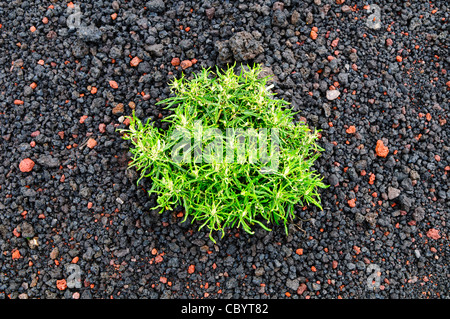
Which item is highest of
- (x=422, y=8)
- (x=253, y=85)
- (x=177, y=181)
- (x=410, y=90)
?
(x=422, y=8)

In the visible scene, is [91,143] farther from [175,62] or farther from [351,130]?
[351,130]

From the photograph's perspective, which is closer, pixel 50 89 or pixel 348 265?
pixel 348 265

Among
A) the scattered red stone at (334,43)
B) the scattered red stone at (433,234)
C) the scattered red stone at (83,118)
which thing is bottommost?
the scattered red stone at (433,234)

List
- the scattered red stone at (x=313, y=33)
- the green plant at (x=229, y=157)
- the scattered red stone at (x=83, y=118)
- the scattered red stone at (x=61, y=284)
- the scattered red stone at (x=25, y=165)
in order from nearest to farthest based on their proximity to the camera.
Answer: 1. the green plant at (x=229, y=157)
2. the scattered red stone at (x=61, y=284)
3. the scattered red stone at (x=25, y=165)
4. the scattered red stone at (x=83, y=118)
5. the scattered red stone at (x=313, y=33)

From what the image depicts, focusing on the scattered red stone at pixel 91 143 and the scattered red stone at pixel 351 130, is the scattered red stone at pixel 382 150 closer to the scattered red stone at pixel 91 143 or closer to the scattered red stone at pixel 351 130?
the scattered red stone at pixel 351 130

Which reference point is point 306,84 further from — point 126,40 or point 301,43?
point 126,40

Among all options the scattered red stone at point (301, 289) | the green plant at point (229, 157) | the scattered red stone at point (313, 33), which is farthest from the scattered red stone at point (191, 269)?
the scattered red stone at point (313, 33)

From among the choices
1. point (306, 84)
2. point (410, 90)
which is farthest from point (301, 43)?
point (410, 90)

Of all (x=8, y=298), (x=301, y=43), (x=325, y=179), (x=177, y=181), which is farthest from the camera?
(x=301, y=43)
